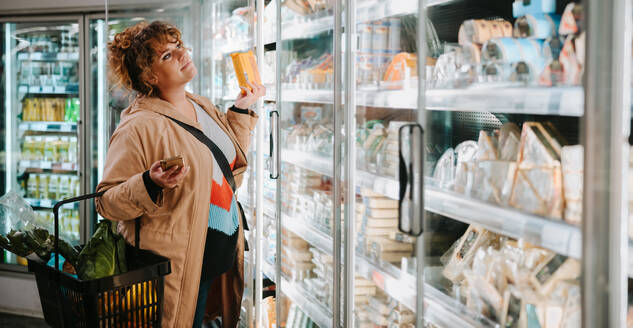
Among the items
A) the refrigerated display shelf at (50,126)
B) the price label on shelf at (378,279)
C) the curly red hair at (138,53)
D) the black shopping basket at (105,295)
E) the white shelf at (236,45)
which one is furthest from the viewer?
the refrigerated display shelf at (50,126)

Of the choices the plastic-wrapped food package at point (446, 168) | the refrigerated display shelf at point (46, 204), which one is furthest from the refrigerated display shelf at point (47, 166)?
the plastic-wrapped food package at point (446, 168)

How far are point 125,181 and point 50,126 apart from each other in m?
3.07

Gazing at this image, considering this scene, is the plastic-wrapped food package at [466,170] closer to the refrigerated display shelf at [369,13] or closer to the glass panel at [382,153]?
the glass panel at [382,153]

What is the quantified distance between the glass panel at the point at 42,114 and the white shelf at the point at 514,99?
148 inches

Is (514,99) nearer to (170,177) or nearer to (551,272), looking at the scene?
(551,272)

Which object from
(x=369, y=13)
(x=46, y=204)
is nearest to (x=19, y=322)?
(x=46, y=204)

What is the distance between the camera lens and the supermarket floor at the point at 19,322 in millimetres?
4195

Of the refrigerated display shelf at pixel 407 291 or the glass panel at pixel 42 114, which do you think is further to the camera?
the glass panel at pixel 42 114

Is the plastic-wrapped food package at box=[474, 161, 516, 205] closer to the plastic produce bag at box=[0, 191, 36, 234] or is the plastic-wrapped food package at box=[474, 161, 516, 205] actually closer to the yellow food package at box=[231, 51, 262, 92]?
the yellow food package at box=[231, 51, 262, 92]

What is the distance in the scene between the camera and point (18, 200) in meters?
2.13

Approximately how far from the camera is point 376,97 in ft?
6.93

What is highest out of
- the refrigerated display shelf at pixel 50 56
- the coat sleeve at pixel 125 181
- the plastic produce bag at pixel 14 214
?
the refrigerated display shelf at pixel 50 56

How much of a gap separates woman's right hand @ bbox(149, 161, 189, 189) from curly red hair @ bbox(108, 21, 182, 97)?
47cm

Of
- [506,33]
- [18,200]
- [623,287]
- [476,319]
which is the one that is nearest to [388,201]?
[476,319]
